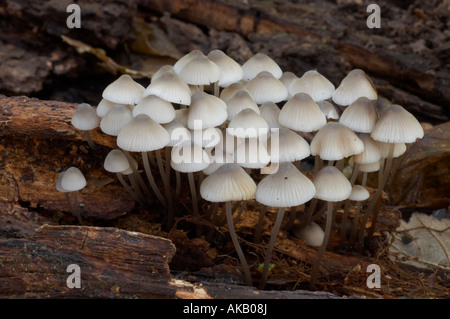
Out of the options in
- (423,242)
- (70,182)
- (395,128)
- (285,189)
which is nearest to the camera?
(285,189)

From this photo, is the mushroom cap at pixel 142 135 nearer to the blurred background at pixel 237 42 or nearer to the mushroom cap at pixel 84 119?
the mushroom cap at pixel 84 119

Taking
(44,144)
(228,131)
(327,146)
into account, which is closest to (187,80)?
(228,131)

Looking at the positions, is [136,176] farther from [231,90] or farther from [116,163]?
[231,90]

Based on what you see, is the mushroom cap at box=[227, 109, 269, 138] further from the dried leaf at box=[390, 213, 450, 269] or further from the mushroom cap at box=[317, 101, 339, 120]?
the dried leaf at box=[390, 213, 450, 269]

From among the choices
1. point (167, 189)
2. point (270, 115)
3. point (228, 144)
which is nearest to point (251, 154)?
point (228, 144)

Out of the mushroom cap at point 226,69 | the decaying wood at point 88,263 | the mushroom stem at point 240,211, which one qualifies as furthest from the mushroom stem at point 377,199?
the decaying wood at point 88,263

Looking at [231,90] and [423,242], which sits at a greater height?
[231,90]
